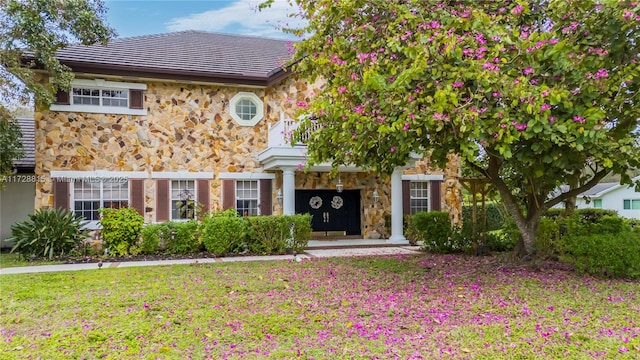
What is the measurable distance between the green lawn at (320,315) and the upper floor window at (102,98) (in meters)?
6.13

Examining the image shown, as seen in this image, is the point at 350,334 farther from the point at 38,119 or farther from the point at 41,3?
the point at 38,119

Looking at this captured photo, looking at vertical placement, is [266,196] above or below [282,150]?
below

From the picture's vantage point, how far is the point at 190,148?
Result: 1447 centimetres

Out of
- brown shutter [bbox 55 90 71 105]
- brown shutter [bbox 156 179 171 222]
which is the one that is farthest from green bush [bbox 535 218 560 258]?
brown shutter [bbox 55 90 71 105]

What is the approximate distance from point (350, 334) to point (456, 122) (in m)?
3.12

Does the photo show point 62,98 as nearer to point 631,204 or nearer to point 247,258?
point 247,258

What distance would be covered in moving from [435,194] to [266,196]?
21.7ft

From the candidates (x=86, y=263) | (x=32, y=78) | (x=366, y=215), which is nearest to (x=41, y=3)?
(x=32, y=78)

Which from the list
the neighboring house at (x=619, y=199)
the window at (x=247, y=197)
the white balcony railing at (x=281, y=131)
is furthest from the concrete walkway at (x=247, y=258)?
the neighboring house at (x=619, y=199)

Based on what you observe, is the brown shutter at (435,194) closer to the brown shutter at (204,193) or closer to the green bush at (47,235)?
the brown shutter at (204,193)

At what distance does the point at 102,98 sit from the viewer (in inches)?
541

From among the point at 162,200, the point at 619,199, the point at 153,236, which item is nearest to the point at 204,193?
the point at 162,200

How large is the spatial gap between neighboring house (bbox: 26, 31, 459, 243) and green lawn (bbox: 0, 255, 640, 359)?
488 cm

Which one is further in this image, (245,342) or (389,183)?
(389,183)
